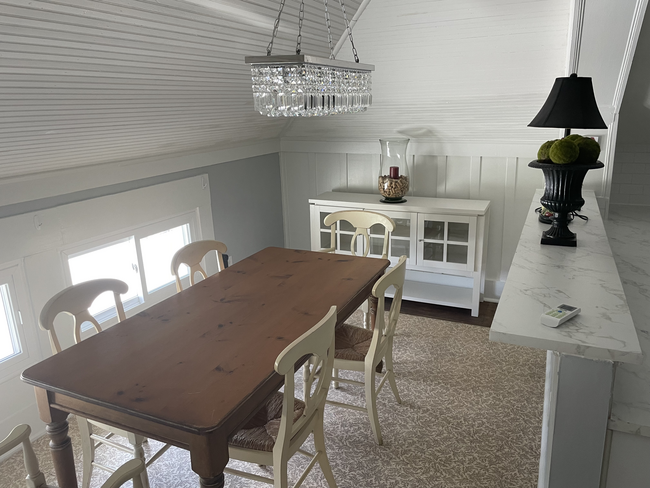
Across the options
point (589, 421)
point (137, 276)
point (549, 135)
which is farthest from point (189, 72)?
point (549, 135)

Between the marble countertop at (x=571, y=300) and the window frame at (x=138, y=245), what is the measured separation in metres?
2.25

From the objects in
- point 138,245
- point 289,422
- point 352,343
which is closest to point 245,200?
point 138,245

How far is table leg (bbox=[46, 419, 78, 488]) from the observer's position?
1812 mm

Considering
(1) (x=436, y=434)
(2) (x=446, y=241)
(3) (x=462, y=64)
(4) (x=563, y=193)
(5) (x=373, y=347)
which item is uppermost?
(3) (x=462, y=64)

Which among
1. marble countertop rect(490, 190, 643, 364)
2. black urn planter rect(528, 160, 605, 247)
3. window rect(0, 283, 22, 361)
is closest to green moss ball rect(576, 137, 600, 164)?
black urn planter rect(528, 160, 605, 247)

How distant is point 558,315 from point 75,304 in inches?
73.0

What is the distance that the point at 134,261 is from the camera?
3178mm

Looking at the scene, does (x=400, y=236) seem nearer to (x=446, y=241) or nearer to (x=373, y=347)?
(x=446, y=241)

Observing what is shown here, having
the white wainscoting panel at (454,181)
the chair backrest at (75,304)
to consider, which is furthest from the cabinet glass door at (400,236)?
the chair backrest at (75,304)

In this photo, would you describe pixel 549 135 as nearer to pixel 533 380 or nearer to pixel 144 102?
pixel 533 380

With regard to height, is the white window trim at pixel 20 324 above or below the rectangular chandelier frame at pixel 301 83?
below

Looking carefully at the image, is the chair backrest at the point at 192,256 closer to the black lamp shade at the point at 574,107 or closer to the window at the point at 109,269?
the window at the point at 109,269

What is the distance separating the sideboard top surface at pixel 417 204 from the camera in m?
3.55

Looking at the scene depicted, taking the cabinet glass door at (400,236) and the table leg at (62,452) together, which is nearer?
the table leg at (62,452)
